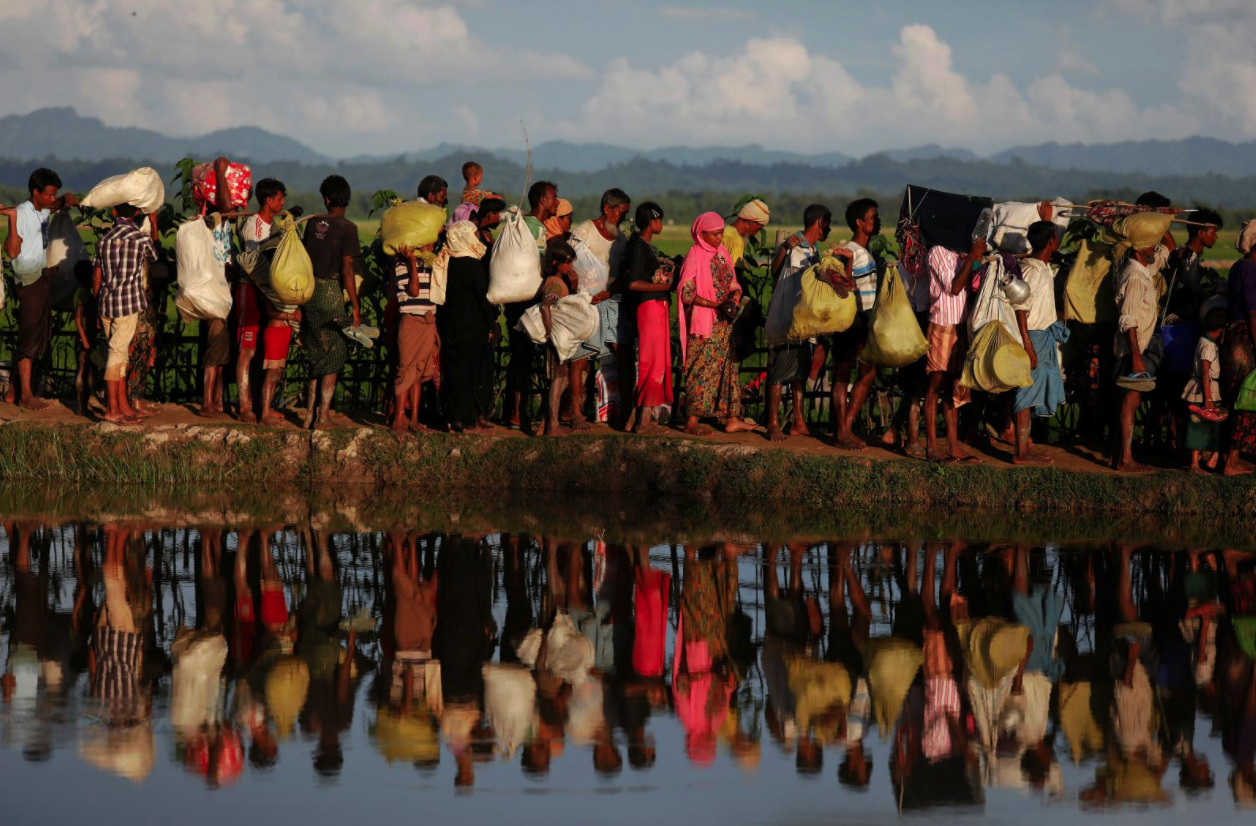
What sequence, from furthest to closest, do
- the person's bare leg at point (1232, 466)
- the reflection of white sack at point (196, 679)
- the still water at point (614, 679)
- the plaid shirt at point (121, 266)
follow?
the plaid shirt at point (121, 266)
the person's bare leg at point (1232, 466)
the reflection of white sack at point (196, 679)
the still water at point (614, 679)

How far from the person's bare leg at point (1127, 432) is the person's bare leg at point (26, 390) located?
7915mm

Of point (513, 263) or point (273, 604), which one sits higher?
point (513, 263)

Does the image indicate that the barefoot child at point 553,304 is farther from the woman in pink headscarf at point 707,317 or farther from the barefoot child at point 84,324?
the barefoot child at point 84,324

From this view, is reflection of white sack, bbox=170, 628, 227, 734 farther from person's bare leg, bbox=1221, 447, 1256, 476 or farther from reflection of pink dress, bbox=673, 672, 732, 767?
person's bare leg, bbox=1221, 447, 1256, 476

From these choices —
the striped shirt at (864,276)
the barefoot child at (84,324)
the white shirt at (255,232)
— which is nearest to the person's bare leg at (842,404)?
the striped shirt at (864,276)

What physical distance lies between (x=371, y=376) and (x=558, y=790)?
26.2 feet

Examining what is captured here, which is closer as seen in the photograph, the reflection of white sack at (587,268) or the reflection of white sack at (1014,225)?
the reflection of white sack at (1014,225)

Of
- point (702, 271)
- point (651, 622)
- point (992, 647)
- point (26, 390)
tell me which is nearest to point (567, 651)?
point (651, 622)

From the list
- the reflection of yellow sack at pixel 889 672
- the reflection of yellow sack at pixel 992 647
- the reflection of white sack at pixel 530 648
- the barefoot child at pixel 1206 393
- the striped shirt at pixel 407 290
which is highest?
the striped shirt at pixel 407 290

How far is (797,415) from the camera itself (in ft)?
39.7

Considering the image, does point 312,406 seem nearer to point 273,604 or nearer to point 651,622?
point 273,604

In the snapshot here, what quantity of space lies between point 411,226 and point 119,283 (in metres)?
2.20

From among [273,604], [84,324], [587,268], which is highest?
[587,268]

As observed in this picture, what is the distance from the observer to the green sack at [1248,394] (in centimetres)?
1084
